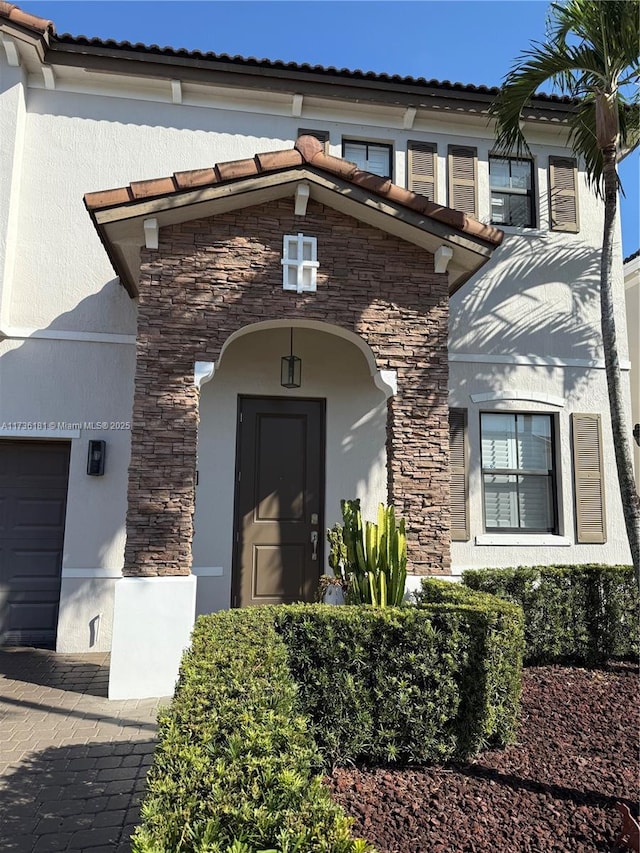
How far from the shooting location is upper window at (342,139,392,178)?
880cm

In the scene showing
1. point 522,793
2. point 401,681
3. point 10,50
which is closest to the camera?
point 522,793

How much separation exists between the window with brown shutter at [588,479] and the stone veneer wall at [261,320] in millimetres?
3216

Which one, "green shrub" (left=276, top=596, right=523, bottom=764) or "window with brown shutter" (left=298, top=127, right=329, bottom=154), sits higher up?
"window with brown shutter" (left=298, top=127, right=329, bottom=154)

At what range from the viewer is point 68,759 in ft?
14.0

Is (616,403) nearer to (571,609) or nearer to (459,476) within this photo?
(571,609)

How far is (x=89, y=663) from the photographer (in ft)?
21.9

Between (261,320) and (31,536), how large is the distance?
410 centimetres

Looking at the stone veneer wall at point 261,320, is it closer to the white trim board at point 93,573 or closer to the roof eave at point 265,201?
the roof eave at point 265,201

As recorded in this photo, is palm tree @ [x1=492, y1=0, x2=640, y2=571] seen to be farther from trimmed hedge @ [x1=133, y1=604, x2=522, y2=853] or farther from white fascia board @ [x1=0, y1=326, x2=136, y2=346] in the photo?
white fascia board @ [x1=0, y1=326, x2=136, y2=346]

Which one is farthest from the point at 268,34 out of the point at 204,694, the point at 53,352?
the point at 204,694

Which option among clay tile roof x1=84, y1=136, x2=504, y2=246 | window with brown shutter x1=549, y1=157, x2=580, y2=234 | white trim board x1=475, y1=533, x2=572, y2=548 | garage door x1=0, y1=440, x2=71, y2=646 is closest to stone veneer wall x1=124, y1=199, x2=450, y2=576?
clay tile roof x1=84, y1=136, x2=504, y2=246

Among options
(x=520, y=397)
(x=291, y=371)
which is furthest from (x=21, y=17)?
(x=520, y=397)

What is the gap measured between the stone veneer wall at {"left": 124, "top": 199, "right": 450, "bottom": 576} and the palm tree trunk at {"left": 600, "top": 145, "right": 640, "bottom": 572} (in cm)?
205

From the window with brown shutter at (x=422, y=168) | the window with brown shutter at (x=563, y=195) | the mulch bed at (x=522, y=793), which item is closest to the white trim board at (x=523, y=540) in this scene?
the mulch bed at (x=522, y=793)
